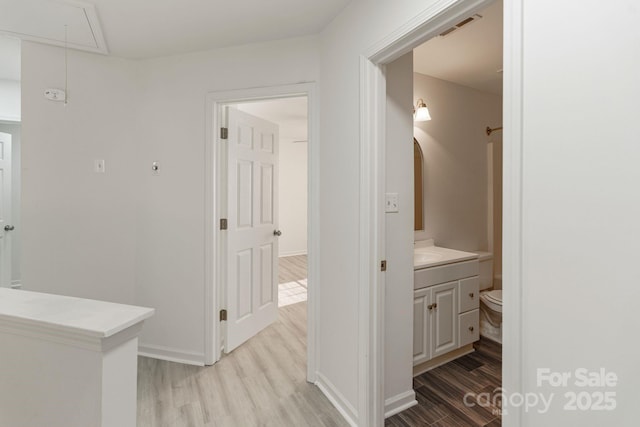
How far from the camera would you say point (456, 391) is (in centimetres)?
212

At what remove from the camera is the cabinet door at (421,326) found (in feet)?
7.08

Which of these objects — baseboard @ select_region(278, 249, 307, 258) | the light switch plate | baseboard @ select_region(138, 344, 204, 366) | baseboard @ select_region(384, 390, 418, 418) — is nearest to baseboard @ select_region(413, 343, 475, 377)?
baseboard @ select_region(384, 390, 418, 418)

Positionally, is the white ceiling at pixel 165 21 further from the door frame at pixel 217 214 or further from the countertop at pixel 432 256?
the countertop at pixel 432 256

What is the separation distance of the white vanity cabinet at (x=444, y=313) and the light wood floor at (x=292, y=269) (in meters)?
2.99

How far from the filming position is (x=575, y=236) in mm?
785

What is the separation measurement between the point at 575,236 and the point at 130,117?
2933 mm

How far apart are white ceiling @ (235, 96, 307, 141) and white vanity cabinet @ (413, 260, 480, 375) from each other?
2.39 m

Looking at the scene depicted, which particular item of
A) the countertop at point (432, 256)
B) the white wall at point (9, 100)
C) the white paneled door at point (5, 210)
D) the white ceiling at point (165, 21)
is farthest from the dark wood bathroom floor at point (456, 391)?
the white wall at point (9, 100)

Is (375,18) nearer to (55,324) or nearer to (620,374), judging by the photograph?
(620,374)

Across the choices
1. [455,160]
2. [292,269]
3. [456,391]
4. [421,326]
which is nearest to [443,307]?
[421,326]

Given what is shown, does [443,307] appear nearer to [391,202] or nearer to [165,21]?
[391,202]

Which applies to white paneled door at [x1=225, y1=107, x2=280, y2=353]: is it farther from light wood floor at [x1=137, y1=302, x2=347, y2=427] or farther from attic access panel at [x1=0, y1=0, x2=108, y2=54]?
attic access panel at [x1=0, y1=0, x2=108, y2=54]

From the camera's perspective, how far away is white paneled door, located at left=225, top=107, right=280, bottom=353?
264cm

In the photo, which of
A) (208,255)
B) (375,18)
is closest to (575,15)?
(375,18)
